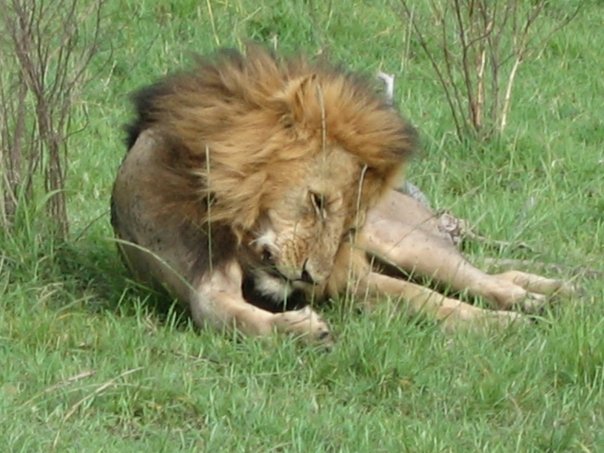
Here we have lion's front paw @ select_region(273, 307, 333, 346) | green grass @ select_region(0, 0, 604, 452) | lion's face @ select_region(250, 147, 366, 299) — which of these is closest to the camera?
green grass @ select_region(0, 0, 604, 452)

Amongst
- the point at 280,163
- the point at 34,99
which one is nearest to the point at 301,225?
the point at 280,163

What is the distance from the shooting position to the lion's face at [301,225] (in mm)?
5438

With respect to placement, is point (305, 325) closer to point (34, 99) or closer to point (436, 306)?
point (436, 306)

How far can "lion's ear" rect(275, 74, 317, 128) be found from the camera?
18.1 feet

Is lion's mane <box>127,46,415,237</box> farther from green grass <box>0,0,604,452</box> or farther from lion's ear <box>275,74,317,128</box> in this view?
green grass <box>0,0,604,452</box>

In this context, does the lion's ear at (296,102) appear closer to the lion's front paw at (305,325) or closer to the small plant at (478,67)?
the lion's front paw at (305,325)

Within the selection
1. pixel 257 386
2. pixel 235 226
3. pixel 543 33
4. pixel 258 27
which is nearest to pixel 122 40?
pixel 258 27

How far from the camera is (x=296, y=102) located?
18.1ft

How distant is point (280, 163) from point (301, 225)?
8.6 inches

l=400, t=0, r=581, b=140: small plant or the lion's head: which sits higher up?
the lion's head

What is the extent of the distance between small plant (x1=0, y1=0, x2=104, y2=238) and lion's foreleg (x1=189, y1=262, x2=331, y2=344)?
843 millimetres

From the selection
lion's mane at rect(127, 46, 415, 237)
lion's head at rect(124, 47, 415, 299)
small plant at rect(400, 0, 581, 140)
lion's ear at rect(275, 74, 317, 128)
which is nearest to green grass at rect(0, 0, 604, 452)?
lion's head at rect(124, 47, 415, 299)

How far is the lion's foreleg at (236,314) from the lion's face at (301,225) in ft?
0.44

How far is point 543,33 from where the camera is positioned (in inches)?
411
